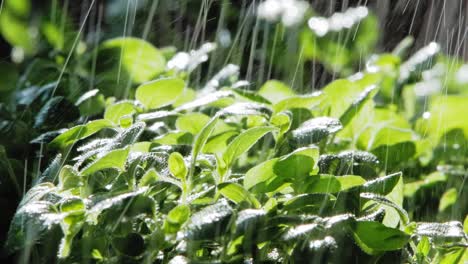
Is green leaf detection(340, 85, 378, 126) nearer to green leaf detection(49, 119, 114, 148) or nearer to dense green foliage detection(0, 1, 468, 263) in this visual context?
dense green foliage detection(0, 1, 468, 263)

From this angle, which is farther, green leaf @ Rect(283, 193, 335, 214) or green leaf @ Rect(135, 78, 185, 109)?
green leaf @ Rect(135, 78, 185, 109)

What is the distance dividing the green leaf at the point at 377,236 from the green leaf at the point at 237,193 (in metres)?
0.10

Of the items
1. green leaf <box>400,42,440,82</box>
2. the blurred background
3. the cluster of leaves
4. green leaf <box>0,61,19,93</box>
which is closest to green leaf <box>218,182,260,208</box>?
the cluster of leaves

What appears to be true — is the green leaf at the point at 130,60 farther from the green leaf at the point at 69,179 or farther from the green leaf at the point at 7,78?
the green leaf at the point at 69,179

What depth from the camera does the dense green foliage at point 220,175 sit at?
648 mm

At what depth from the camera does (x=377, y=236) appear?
0.69 m

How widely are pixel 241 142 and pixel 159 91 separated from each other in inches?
10.8

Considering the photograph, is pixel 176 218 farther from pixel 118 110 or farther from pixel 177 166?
pixel 118 110

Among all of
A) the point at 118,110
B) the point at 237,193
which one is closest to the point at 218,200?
the point at 237,193

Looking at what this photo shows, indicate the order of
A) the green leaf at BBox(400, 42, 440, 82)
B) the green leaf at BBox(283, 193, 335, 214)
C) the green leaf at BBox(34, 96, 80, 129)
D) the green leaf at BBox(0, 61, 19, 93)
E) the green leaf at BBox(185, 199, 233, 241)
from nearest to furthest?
the green leaf at BBox(185, 199, 233, 241)
the green leaf at BBox(283, 193, 335, 214)
the green leaf at BBox(34, 96, 80, 129)
the green leaf at BBox(0, 61, 19, 93)
the green leaf at BBox(400, 42, 440, 82)

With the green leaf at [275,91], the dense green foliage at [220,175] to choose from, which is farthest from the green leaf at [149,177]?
the green leaf at [275,91]

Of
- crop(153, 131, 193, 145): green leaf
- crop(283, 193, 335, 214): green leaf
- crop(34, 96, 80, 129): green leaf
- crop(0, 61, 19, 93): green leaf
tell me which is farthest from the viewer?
crop(0, 61, 19, 93): green leaf

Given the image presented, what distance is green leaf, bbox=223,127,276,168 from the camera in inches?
28.6

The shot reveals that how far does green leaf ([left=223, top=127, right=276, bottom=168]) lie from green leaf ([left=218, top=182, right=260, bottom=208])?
7 centimetres
